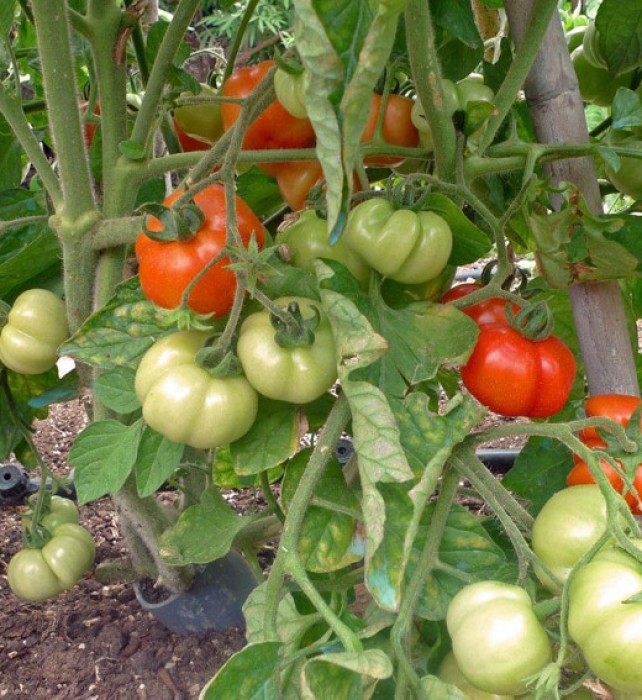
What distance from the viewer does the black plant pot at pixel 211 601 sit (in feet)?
3.96

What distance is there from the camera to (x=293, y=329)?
0.57 m

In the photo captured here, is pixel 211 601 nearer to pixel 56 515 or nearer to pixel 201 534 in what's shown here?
pixel 56 515

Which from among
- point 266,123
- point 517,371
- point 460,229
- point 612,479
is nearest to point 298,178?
point 266,123

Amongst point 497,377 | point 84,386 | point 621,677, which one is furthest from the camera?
point 84,386

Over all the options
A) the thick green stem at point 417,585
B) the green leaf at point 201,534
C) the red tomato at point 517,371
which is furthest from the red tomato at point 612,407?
the green leaf at point 201,534

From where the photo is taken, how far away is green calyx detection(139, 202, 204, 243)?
0.60 m

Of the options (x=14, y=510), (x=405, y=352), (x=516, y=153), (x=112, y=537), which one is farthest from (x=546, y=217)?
(x=14, y=510)

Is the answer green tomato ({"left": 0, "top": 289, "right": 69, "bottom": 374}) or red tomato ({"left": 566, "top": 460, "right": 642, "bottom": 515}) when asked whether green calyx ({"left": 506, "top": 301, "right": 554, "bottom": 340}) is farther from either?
green tomato ({"left": 0, "top": 289, "right": 69, "bottom": 374})

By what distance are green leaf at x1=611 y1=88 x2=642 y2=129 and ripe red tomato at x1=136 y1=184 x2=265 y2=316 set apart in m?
0.33

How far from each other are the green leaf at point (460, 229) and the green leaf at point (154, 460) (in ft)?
0.99

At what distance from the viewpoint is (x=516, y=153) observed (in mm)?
693

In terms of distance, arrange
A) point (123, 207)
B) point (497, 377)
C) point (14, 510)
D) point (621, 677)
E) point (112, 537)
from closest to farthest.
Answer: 1. point (621, 677)
2. point (497, 377)
3. point (123, 207)
4. point (112, 537)
5. point (14, 510)

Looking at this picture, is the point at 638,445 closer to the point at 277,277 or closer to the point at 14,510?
the point at 277,277

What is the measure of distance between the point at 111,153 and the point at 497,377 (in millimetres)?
446
